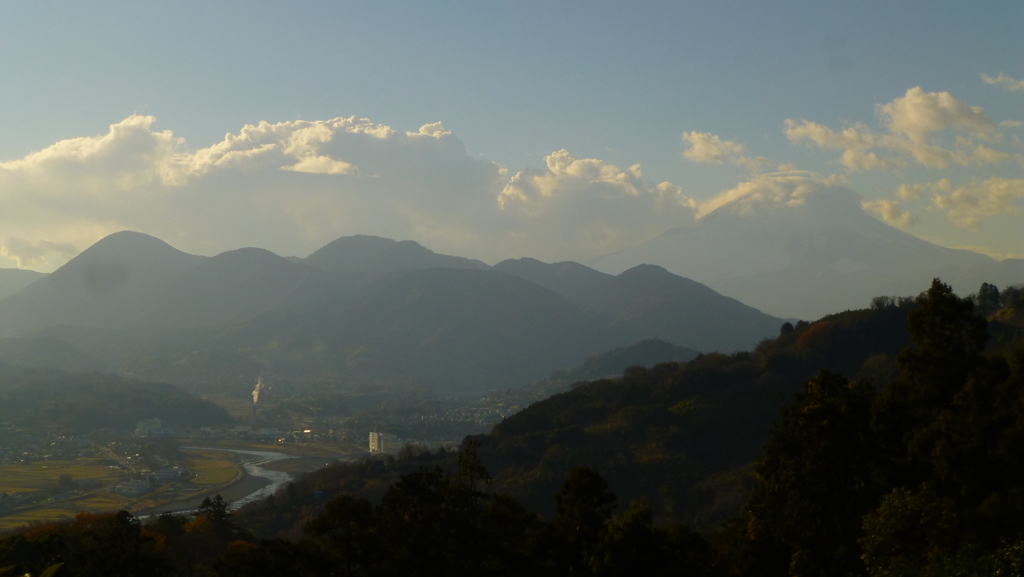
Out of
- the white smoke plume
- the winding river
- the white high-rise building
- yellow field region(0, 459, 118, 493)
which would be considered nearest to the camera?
yellow field region(0, 459, 118, 493)

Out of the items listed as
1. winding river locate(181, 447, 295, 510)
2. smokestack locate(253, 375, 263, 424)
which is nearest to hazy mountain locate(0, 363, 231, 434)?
smokestack locate(253, 375, 263, 424)

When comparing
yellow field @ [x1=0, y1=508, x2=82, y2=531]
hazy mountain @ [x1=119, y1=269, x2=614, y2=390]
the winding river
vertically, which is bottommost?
the winding river

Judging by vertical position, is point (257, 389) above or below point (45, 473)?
above

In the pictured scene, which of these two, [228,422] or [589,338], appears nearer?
[228,422]

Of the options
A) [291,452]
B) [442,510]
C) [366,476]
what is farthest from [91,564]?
[291,452]

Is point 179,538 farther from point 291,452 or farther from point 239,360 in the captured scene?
point 239,360

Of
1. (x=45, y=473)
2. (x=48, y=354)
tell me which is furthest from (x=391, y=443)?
(x=48, y=354)

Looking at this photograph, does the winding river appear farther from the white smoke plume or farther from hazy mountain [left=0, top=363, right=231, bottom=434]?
the white smoke plume

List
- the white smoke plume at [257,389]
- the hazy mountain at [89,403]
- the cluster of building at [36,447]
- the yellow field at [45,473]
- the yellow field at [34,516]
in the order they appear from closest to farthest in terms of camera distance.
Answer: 1. the yellow field at [34,516]
2. the yellow field at [45,473]
3. the cluster of building at [36,447]
4. the hazy mountain at [89,403]
5. the white smoke plume at [257,389]

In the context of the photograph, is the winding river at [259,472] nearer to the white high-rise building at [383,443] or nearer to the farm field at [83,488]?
the farm field at [83,488]

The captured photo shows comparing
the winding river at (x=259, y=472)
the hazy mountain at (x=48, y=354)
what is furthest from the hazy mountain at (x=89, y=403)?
the hazy mountain at (x=48, y=354)

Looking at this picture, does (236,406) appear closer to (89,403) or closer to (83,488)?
(89,403)
